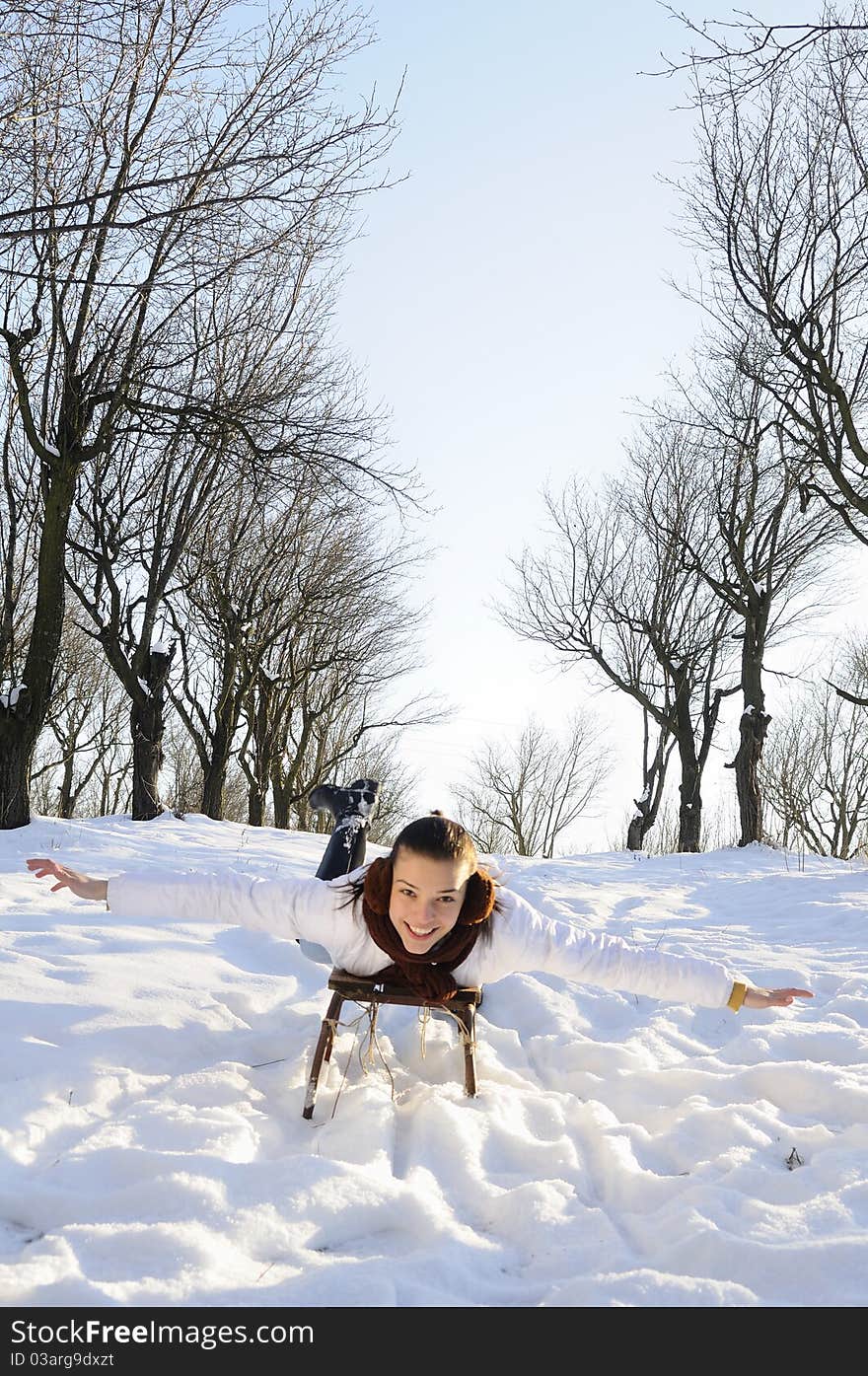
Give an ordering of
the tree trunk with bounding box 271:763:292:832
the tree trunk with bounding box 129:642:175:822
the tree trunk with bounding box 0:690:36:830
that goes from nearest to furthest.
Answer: the tree trunk with bounding box 0:690:36:830 → the tree trunk with bounding box 129:642:175:822 → the tree trunk with bounding box 271:763:292:832

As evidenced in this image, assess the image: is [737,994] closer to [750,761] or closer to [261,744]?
[750,761]

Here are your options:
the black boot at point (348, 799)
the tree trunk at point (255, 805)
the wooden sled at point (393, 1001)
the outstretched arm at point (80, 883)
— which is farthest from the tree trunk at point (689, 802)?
the outstretched arm at point (80, 883)

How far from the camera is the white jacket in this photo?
10.2 ft

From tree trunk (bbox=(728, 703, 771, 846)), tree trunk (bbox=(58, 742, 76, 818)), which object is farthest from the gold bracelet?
tree trunk (bbox=(58, 742, 76, 818))

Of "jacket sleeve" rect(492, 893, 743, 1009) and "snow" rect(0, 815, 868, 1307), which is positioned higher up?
"jacket sleeve" rect(492, 893, 743, 1009)

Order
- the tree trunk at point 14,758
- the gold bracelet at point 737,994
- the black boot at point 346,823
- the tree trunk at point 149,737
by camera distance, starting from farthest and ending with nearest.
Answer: the tree trunk at point 149,737
the tree trunk at point 14,758
the black boot at point 346,823
the gold bracelet at point 737,994

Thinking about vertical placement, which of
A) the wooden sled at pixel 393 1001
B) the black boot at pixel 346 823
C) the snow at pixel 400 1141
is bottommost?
the snow at pixel 400 1141

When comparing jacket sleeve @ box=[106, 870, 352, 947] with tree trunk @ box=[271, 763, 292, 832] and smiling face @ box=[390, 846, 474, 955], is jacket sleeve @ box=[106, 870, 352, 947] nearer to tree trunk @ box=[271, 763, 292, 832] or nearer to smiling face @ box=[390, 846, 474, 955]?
smiling face @ box=[390, 846, 474, 955]

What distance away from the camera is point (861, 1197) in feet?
8.57

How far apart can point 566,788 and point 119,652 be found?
Result: 19159mm

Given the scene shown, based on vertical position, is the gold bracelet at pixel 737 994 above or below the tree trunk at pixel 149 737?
below

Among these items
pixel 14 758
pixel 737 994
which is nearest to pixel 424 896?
pixel 737 994

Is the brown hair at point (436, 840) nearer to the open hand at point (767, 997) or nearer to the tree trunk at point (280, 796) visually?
the open hand at point (767, 997)

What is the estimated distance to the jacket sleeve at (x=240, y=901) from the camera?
123 inches
